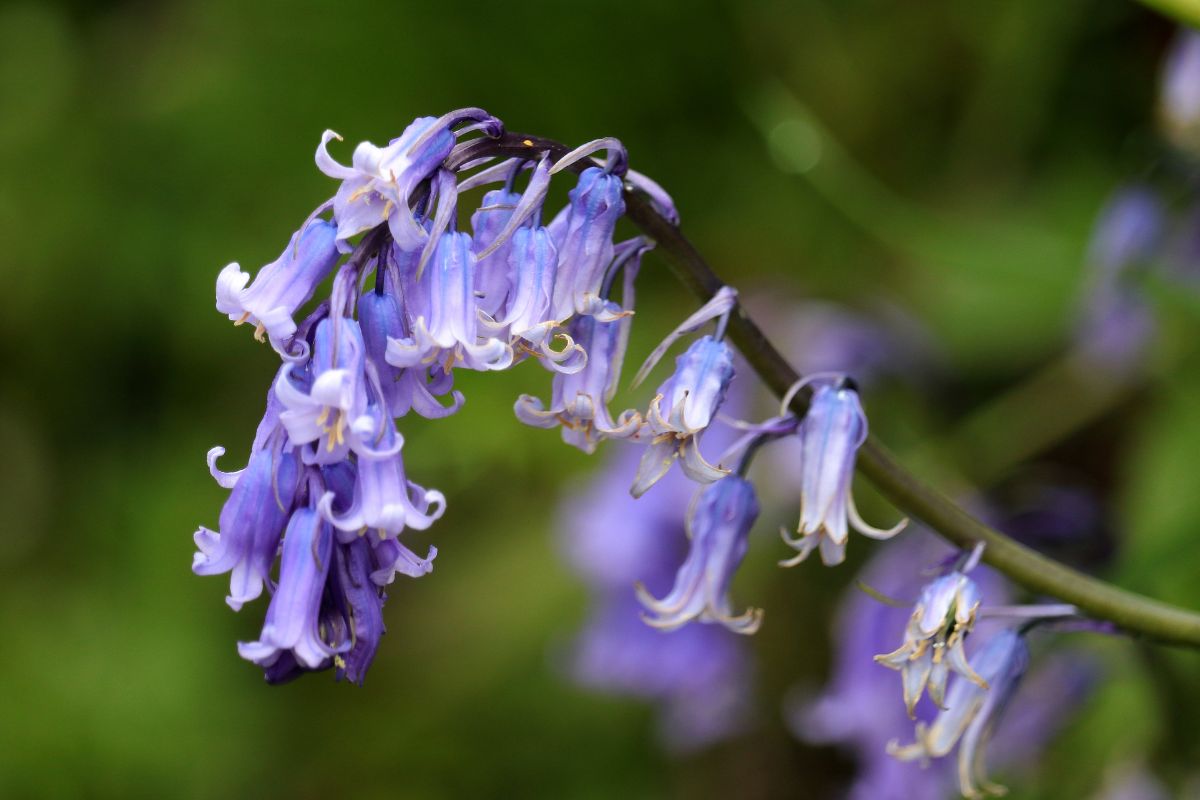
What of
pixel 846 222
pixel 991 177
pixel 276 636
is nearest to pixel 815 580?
pixel 846 222

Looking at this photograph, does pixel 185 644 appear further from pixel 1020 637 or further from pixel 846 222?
pixel 1020 637

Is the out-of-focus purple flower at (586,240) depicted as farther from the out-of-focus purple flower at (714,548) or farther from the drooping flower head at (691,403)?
the out-of-focus purple flower at (714,548)

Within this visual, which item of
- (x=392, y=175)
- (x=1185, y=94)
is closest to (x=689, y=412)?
(x=392, y=175)

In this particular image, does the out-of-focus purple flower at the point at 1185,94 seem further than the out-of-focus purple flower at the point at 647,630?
No

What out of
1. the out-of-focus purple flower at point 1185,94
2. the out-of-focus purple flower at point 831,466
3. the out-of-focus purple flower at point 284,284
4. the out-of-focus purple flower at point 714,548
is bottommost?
the out-of-focus purple flower at point 1185,94

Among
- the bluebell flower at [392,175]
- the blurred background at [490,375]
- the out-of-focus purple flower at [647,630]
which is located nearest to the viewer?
the bluebell flower at [392,175]

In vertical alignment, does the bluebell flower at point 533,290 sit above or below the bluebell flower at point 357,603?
above

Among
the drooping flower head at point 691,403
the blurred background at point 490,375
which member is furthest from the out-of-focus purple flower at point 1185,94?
the drooping flower head at point 691,403
